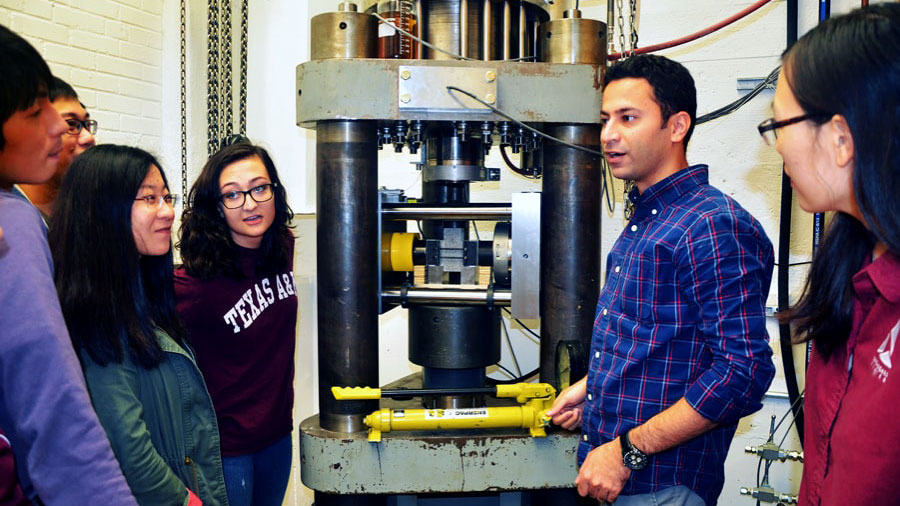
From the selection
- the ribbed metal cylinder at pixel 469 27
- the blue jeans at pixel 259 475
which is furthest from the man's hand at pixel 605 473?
the ribbed metal cylinder at pixel 469 27

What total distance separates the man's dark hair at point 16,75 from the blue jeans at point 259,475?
1.11 metres

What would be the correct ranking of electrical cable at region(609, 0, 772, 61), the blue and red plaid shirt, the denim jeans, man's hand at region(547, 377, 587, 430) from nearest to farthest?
the blue and red plaid shirt → the denim jeans → man's hand at region(547, 377, 587, 430) → electrical cable at region(609, 0, 772, 61)

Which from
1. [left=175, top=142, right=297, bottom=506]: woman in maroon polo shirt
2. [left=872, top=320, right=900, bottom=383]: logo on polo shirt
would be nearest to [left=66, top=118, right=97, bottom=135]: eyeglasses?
[left=175, top=142, right=297, bottom=506]: woman in maroon polo shirt

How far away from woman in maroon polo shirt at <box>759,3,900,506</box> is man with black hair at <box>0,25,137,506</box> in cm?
98

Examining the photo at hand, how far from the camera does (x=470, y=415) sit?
1.85 metres

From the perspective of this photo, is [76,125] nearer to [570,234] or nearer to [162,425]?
[162,425]

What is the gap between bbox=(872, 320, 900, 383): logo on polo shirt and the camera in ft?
2.60

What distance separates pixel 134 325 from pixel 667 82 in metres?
1.15

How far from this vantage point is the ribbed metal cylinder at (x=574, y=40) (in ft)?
6.05

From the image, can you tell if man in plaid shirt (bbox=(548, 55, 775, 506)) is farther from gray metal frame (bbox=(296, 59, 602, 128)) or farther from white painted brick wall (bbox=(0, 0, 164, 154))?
white painted brick wall (bbox=(0, 0, 164, 154))

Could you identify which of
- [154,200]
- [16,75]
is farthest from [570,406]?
[16,75]

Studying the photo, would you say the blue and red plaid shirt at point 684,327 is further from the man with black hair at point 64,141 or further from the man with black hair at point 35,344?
the man with black hair at point 64,141

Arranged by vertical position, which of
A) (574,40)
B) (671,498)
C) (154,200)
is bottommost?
(671,498)

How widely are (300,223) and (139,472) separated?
2014 mm
